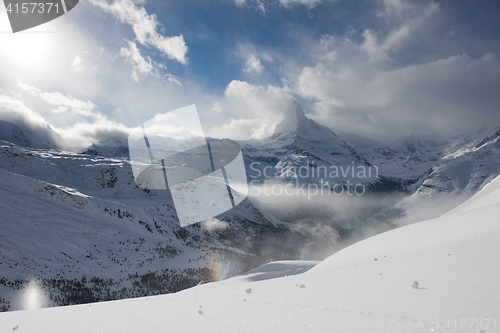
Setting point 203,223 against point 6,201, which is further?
point 203,223

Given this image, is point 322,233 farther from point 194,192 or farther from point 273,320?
point 273,320

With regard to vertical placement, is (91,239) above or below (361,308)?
above

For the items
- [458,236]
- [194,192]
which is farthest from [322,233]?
[458,236]

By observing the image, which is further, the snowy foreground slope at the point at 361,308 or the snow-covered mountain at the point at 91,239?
the snow-covered mountain at the point at 91,239

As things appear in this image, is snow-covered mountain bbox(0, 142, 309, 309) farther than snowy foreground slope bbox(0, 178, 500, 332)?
Yes

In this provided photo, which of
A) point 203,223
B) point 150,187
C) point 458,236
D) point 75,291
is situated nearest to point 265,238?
point 203,223

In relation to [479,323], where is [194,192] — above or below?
above

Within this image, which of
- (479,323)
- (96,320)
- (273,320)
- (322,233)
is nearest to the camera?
(479,323)

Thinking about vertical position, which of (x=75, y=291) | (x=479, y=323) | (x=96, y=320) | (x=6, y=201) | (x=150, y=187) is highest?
(x=150, y=187)

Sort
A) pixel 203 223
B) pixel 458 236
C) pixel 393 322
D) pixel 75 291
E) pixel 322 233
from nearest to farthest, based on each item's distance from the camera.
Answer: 1. pixel 393 322
2. pixel 458 236
3. pixel 75 291
4. pixel 203 223
5. pixel 322 233

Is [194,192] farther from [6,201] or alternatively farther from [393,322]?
[393,322]

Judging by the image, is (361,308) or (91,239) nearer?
(361,308)
